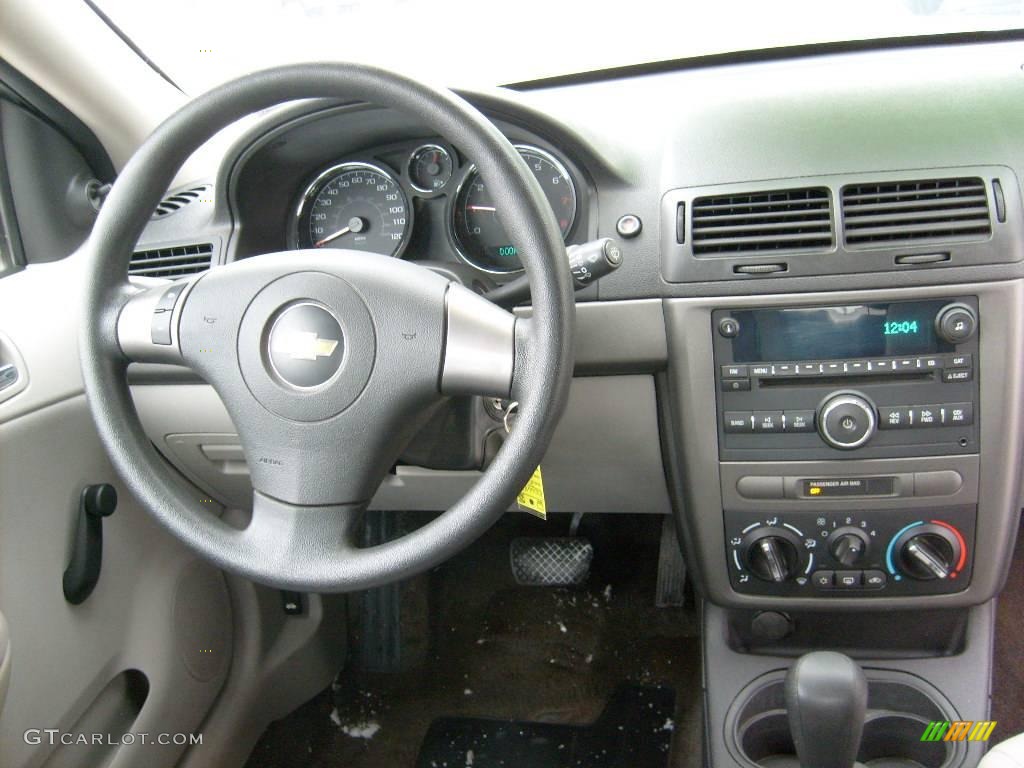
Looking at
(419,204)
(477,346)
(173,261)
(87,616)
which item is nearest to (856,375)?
(477,346)

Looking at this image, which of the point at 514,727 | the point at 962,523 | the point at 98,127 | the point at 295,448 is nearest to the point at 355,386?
the point at 295,448

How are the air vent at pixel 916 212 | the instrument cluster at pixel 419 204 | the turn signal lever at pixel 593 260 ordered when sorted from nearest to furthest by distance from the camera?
the turn signal lever at pixel 593 260 → the air vent at pixel 916 212 → the instrument cluster at pixel 419 204

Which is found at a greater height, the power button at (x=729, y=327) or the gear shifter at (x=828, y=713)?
the power button at (x=729, y=327)

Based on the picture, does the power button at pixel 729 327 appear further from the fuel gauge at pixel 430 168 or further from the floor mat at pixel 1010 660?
the floor mat at pixel 1010 660

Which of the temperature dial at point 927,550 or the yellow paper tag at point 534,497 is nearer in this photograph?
the yellow paper tag at point 534,497

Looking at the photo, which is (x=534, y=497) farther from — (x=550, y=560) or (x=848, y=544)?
(x=550, y=560)

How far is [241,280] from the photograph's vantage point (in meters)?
1.02

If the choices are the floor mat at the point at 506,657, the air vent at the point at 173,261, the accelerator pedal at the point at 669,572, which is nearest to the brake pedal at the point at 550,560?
the floor mat at the point at 506,657

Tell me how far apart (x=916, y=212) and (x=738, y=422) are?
394 mm

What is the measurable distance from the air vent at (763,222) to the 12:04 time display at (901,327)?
0.15 meters

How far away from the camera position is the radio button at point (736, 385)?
1.27 metres

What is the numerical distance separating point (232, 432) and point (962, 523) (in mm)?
1248

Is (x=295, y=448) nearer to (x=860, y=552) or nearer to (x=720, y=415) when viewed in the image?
(x=720, y=415)

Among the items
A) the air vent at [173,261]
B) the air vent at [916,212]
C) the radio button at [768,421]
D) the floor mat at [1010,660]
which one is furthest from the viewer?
the floor mat at [1010,660]
